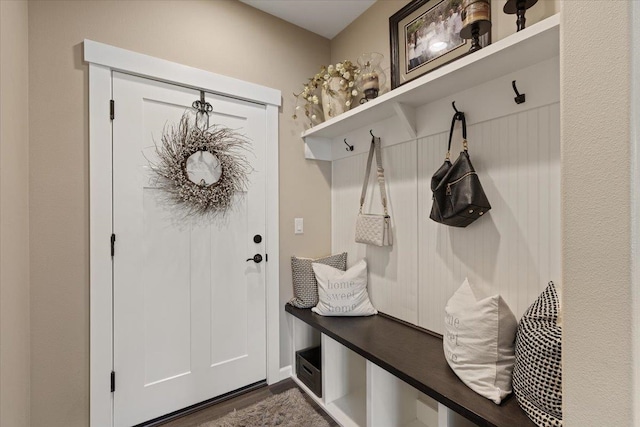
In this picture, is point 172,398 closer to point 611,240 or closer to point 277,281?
point 277,281

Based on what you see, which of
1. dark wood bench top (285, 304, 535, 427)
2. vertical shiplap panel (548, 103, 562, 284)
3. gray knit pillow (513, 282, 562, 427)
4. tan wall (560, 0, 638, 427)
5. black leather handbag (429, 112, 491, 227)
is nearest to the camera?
tan wall (560, 0, 638, 427)

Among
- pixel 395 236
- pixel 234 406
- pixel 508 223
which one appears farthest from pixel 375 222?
pixel 234 406

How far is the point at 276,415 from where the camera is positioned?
1.74 meters

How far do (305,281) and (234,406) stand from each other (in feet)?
2.89

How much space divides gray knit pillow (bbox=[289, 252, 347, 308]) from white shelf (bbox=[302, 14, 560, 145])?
97 centimetres

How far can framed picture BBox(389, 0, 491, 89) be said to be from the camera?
5.12 ft

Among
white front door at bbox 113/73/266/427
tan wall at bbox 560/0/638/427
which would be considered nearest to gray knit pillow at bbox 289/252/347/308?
white front door at bbox 113/73/266/427

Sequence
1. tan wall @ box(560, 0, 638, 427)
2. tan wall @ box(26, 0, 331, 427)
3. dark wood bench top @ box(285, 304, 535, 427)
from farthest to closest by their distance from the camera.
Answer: tan wall @ box(26, 0, 331, 427) < dark wood bench top @ box(285, 304, 535, 427) < tan wall @ box(560, 0, 638, 427)

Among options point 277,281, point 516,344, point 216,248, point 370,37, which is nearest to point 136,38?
point 216,248

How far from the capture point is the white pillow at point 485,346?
1115 mm

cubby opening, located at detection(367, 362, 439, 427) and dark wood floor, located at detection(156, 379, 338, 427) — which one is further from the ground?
cubby opening, located at detection(367, 362, 439, 427)

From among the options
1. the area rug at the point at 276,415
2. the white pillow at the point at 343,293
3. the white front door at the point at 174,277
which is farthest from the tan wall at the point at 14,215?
the white pillow at the point at 343,293

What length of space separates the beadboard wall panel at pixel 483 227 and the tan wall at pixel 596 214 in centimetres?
58

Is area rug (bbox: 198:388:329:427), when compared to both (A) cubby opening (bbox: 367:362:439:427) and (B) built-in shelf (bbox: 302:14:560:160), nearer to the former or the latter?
(A) cubby opening (bbox: 367:362:439:427)
